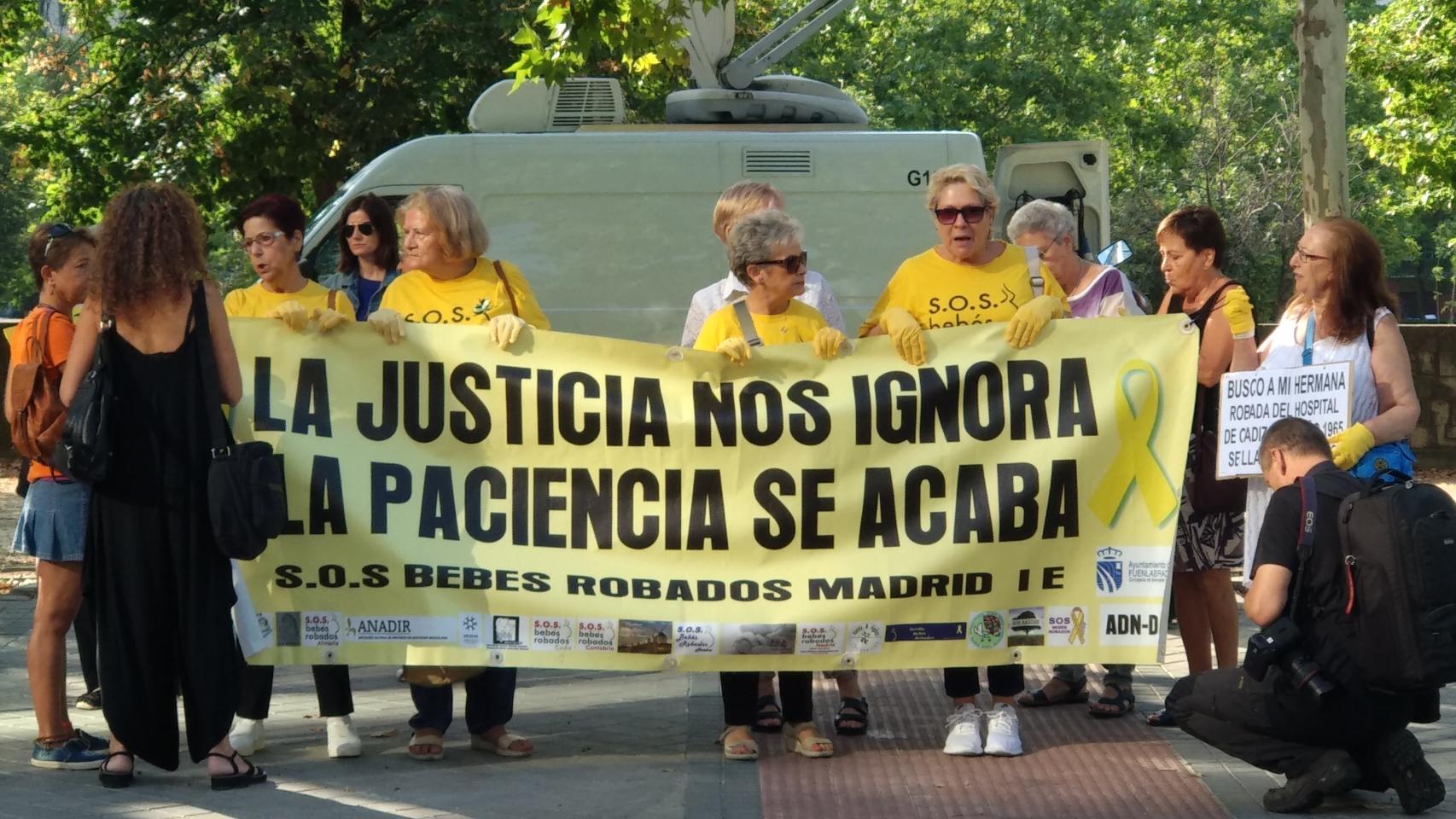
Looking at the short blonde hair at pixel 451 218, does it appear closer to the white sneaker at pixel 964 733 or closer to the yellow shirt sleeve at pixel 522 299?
the yellow shirt sleeve at pixel 522 299

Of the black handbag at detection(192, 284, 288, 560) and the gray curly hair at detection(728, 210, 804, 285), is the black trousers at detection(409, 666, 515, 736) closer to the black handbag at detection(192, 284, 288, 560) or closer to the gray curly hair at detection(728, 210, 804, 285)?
the black handbag at detection(192, 284, 288, 560)

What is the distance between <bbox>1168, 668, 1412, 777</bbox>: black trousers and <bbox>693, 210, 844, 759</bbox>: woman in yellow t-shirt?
122cm

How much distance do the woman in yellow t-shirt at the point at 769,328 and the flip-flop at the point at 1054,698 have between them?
1.21m

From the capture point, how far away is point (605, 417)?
Result: 238 inches

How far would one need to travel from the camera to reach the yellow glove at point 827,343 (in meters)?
5.97

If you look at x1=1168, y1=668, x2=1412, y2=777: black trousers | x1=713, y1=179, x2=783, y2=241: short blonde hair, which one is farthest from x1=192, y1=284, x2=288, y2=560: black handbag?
x1=1168, y1=668, x2=1412, y2=777: black trousers

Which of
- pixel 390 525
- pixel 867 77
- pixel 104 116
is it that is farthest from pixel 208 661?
pixel 867 77

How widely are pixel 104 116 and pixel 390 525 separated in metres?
13.6

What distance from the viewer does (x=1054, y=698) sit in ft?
23.3

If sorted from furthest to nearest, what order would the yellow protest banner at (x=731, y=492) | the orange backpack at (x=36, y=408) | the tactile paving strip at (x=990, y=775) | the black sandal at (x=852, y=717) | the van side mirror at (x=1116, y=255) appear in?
the van side mirror at (x=1116, y=255) < the black sandal at (x=852, y=717) < the yellow protest banner at (x=731, y=492) < the orange backpack at (x=36, y=408) < the tactile paving strip at (x=990, y=775)

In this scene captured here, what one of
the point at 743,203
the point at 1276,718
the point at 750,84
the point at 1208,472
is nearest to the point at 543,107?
the point at 750,84

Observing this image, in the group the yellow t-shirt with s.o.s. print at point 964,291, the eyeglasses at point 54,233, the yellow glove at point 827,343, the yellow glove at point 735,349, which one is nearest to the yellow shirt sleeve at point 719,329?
the yellow glove at point 735,349

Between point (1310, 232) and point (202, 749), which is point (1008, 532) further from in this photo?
point (202, 749)

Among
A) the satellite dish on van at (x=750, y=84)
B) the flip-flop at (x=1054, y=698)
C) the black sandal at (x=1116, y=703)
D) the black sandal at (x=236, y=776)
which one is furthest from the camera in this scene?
the satellite dish on van at (x=750, y=84)
